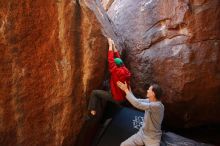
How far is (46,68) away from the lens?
5.13 m

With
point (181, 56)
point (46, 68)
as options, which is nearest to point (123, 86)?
point (46, 68)

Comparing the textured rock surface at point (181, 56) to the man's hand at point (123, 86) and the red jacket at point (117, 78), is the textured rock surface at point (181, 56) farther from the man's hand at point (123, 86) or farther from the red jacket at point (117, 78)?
the man's hand at point (123, 86)

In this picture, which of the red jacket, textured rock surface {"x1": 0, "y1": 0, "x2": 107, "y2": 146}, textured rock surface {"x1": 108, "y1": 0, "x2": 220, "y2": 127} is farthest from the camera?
textured rock surface {"x1": 108, "y1": 0, "x2": 220, "y2": 127}

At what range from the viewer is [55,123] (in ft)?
17.7

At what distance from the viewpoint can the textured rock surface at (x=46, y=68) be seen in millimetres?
4812

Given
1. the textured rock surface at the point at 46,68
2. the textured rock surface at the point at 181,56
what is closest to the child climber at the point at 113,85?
the textured rock surface at the point at 46,68

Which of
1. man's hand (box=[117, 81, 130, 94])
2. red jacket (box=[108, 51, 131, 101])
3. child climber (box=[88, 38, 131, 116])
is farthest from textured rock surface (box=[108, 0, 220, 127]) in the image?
man's hand (box=[117, 81, 130, 94])

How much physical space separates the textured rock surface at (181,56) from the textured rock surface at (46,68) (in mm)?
1548

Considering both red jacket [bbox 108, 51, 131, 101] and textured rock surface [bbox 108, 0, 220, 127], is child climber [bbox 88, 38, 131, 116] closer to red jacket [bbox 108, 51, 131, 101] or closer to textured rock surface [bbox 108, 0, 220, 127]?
red jacket [bbox 108, 51, 131, 101]

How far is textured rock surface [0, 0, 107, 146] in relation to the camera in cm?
481

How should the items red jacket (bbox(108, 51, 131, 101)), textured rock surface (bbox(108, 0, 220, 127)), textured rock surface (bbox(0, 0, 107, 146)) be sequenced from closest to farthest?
textured rock surface (bbox(0, 0, 107, 146)) → red jacket (bbox(108, 51, 131, 101)) → textured rock surface (bbox(108, 0, 220, 127))

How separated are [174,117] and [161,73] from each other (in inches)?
46.2

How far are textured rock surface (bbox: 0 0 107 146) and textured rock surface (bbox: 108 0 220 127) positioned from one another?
155 centimetres

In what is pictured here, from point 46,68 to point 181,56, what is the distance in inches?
116
